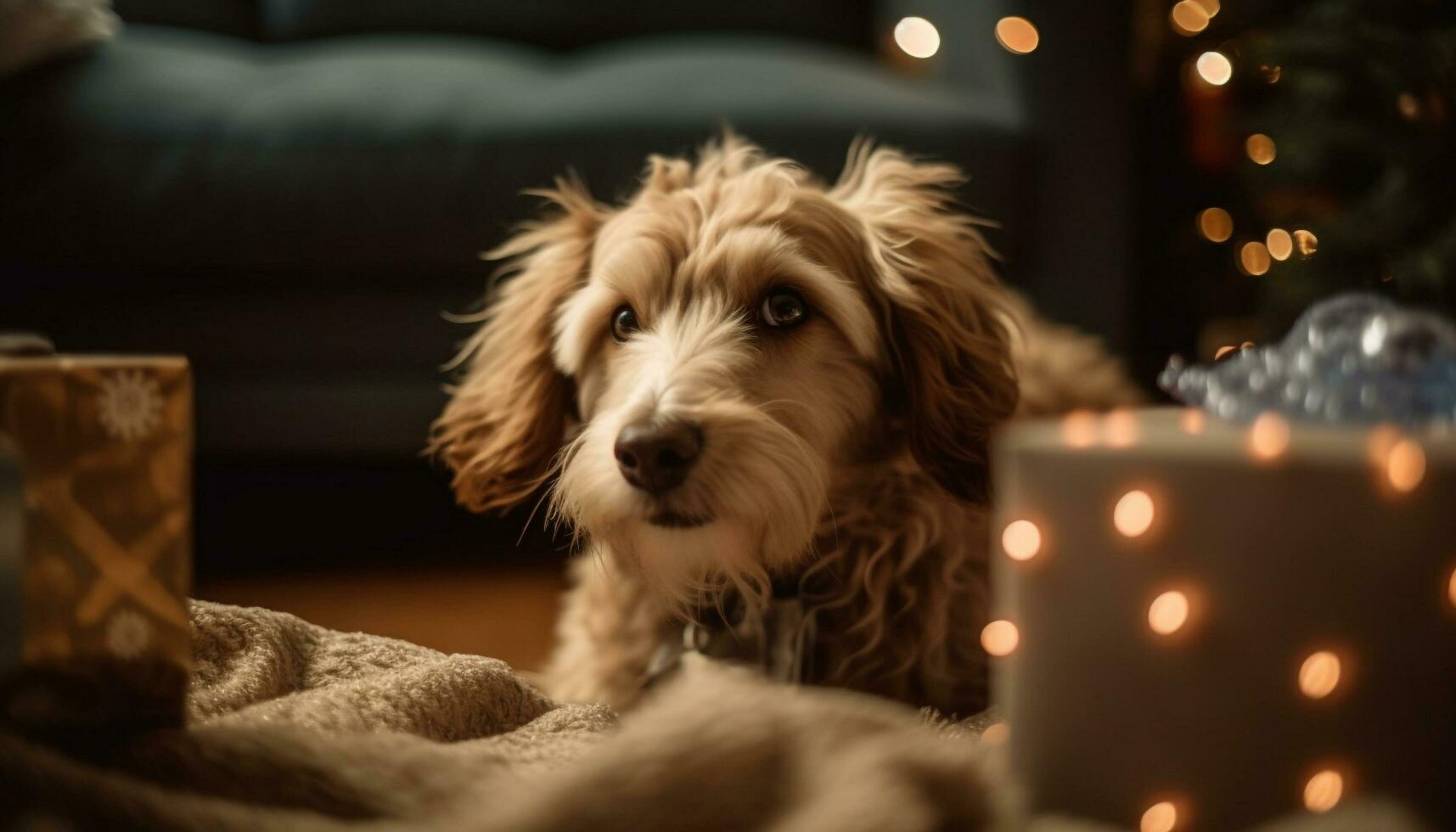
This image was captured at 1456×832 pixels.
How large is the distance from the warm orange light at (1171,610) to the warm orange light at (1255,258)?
92.2 inches

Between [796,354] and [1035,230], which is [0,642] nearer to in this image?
[796,354]

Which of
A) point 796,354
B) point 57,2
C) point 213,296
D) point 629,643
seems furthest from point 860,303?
point 57,2

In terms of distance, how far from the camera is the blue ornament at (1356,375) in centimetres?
77

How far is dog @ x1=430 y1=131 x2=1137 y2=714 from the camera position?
4.07 feet

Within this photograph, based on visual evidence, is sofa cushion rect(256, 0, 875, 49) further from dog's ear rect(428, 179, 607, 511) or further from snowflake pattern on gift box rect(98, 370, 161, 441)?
snowflake pattern on gift box rect(98, 370, 161, 441)

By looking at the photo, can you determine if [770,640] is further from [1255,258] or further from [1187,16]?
[1187,16]

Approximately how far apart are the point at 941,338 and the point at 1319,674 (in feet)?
2.43

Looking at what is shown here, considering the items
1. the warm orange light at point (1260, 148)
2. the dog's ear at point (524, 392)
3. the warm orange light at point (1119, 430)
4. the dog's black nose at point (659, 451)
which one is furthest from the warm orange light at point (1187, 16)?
the warm orange light at point (1119, 430)

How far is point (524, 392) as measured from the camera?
1530mm

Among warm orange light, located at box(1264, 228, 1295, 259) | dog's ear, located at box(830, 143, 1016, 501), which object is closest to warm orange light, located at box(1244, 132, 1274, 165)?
warm orange light, located at box(1264, 228, 1295, 259)

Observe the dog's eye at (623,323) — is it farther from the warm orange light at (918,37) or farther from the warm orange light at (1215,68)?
the warm orange light at (1215,68)

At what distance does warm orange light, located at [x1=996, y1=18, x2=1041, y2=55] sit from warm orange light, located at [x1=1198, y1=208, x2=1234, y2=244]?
109cm

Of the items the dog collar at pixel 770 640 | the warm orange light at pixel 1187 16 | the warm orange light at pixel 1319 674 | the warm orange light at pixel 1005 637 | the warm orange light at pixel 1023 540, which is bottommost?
the dog collar at pixel 770 640

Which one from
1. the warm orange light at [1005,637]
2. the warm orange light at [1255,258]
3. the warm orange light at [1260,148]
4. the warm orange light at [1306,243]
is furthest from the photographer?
the warm orange light at [1255,258]
